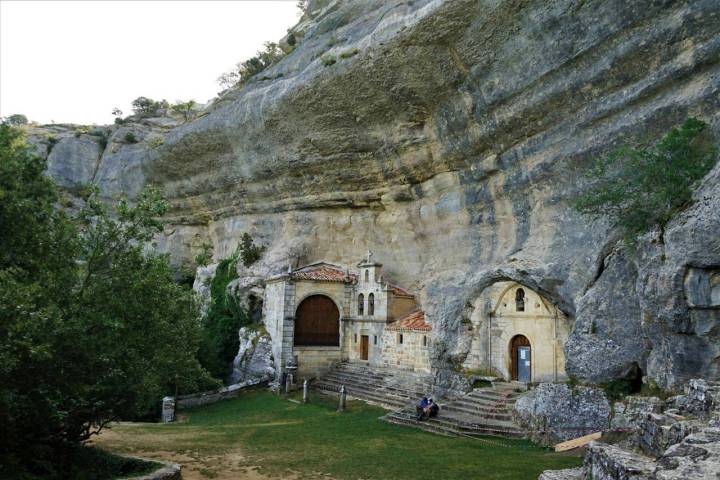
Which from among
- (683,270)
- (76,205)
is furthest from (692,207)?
(76,205)

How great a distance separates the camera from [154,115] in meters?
56.5

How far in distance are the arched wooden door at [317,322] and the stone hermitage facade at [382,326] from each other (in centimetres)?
6

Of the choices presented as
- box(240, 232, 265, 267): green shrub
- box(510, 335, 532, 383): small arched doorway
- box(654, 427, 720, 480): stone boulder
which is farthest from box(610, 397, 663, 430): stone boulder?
box(240, 232, 265, 267): green shrub

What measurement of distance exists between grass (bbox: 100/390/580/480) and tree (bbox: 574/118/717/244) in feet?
22.2

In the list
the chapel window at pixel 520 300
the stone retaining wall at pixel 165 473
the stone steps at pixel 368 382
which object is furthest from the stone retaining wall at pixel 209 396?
the chapel window at pixel 520 300

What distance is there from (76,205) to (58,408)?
43.1 m

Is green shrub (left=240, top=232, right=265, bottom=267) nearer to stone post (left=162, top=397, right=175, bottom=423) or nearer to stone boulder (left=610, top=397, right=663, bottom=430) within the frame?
stone post (left=162, top=397, right=175, bottom=423)

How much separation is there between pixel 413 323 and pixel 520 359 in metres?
6.05

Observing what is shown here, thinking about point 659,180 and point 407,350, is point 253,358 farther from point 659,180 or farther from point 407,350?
point 659,180

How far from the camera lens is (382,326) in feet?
95.4

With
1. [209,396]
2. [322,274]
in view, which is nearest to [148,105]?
[322,274]

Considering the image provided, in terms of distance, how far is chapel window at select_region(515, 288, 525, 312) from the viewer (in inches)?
884

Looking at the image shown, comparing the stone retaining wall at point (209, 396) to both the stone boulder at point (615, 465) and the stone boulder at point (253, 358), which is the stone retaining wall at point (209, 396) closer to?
the stone boulder at point (253, 358)

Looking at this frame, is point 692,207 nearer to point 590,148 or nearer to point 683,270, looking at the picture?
point 683,270
